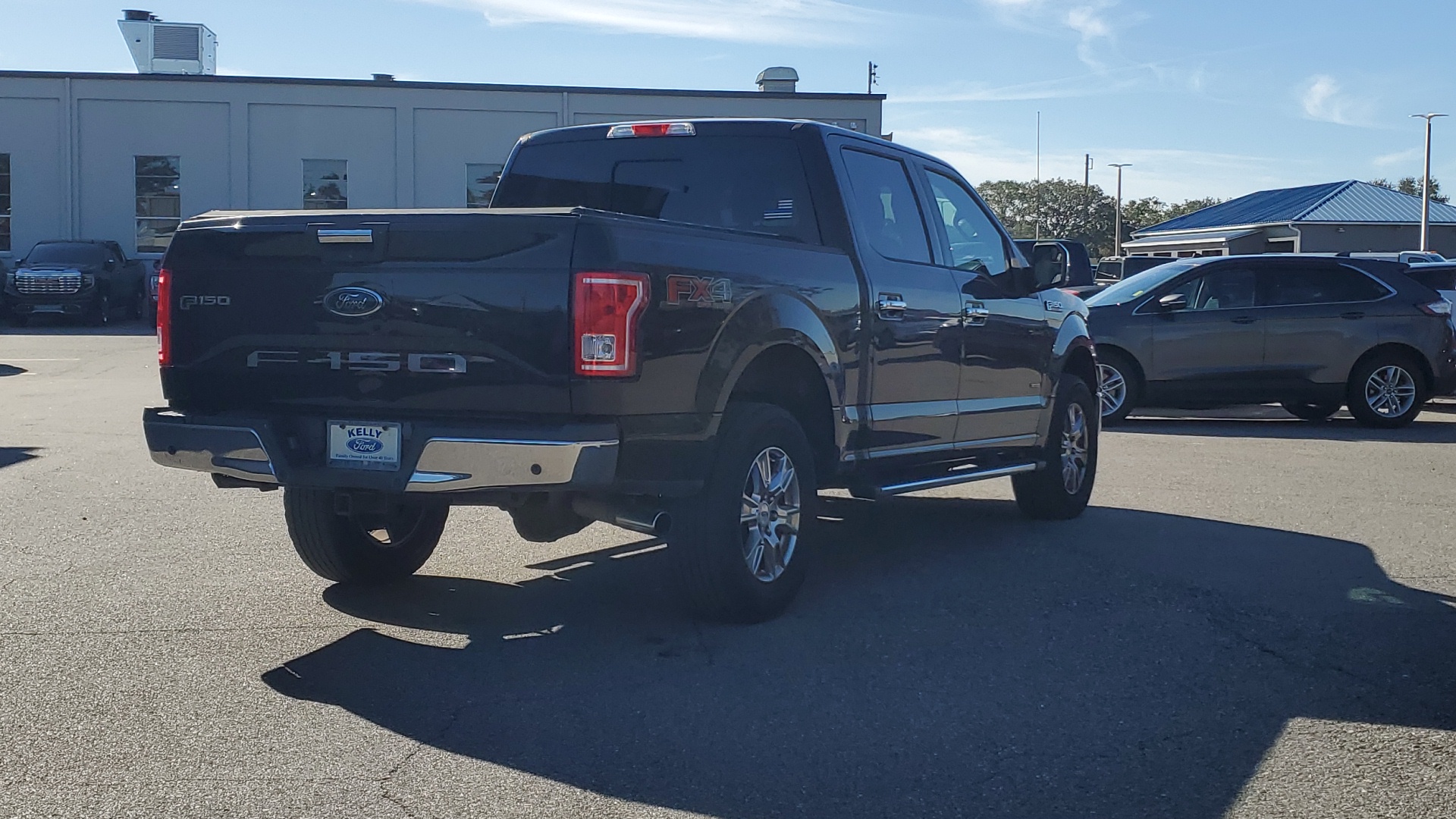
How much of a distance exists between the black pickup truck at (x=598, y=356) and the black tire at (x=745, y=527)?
0.01 m

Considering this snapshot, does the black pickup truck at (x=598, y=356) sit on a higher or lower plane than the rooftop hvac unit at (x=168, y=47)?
lower

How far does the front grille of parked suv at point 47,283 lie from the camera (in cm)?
2939

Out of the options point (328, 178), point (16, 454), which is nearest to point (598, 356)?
point (16, 454)

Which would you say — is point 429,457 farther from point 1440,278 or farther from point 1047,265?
point 1440,278

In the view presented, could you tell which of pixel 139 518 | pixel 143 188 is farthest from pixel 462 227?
pixel 143 188

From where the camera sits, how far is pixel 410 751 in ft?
14.1

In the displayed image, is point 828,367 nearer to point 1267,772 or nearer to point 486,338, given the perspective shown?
point 486,338

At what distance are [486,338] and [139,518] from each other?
3992mm

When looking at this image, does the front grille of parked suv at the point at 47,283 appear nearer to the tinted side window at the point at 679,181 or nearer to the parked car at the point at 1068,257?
the tinted side window at the point at 679,181

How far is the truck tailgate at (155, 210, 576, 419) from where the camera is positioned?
A: 16.5ft

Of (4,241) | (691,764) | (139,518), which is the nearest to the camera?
(691,764)

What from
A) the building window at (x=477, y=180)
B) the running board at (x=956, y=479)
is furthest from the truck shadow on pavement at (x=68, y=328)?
the running board at (x=956, y=479)

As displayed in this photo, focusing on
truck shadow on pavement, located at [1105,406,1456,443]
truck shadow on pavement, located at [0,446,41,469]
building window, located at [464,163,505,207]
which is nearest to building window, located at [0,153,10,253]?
building window, located at [464,163,505,207]

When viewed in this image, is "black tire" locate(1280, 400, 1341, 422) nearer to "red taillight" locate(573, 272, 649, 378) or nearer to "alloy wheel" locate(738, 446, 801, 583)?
"alloy wheel" locate(738, 446, 801, 583)
